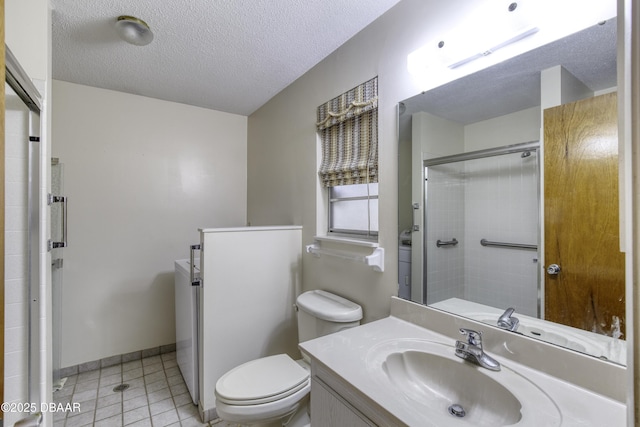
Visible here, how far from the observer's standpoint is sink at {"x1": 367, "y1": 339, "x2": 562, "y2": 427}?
0.75 meters

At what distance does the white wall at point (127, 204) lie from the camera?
2.32 m

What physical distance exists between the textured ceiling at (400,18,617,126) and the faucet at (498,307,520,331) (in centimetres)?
73

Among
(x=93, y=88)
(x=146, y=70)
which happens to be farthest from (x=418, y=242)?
(x=93, y=88)

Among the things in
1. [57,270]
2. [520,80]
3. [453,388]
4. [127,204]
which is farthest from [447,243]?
[57,270]

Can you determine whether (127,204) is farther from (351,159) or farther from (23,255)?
(351,159)

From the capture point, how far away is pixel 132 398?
2.03m

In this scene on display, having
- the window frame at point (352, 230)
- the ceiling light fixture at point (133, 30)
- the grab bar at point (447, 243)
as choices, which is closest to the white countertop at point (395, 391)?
the grab bar at point (447, 243)

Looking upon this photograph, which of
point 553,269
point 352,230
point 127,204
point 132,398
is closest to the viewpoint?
A: point 553,269

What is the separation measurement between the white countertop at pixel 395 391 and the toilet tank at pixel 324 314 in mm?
254

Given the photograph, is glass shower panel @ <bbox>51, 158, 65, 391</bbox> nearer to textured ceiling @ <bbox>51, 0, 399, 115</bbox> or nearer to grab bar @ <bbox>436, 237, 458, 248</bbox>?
textured ceiling @ <bbox>51, 0, 399, 115</bbox>

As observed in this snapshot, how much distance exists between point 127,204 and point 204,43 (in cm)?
157

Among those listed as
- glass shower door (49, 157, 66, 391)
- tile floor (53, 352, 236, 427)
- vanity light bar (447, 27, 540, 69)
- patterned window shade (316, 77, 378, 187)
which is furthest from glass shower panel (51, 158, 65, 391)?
vanity light bar (447, 27, 540, 69)

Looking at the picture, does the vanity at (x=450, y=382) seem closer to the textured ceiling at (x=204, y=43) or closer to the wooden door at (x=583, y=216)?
the wooden door at (x=583, y=216)

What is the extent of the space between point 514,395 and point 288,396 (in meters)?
0.98
